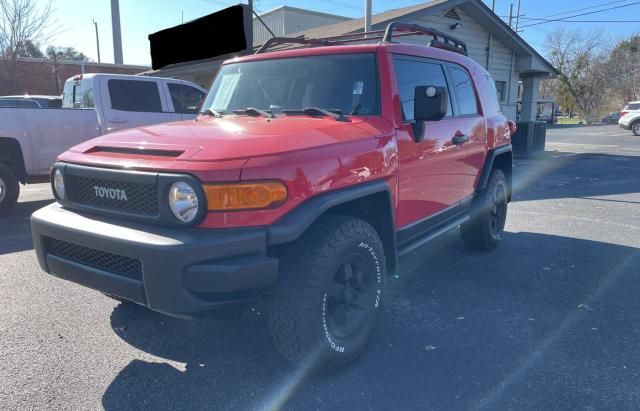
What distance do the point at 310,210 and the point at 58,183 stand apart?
170 cm

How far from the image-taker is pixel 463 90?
4672 millimetres

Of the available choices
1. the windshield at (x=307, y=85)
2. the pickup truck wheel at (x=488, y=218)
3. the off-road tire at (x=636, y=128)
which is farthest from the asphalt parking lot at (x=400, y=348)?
the off-road tire at (x=636, y=128)

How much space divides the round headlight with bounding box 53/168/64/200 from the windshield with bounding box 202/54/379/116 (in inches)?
52.1

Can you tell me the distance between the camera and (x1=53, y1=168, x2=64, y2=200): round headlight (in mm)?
2998

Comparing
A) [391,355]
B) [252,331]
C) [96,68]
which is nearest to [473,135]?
[391,355]

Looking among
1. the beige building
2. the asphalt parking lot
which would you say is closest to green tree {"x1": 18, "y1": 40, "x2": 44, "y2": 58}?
the beige building

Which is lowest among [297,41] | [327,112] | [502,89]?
[327,112]

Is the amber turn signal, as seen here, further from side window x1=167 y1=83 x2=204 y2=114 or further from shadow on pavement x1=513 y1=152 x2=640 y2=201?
shadow on pavement x1=513 y1=152 x2=640 y2=201

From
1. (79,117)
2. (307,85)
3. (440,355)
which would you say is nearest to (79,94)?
(79,117)

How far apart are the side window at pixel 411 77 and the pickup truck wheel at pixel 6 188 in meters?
6.24

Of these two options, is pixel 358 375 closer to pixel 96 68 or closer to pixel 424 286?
pixel 424 286

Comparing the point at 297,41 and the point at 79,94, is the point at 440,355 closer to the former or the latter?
the point at 297,41

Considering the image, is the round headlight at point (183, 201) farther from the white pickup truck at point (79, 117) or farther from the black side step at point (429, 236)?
the white pickup truck at point (79, 117)

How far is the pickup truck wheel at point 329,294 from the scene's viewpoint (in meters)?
2.59
